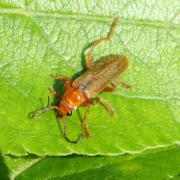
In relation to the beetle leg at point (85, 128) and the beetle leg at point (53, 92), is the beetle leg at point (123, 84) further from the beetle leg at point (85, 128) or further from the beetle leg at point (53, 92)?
the beetle leg at point (53, 92)

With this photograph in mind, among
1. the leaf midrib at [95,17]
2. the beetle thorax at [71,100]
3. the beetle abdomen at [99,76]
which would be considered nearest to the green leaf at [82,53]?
the leaf midrib at [95,17]

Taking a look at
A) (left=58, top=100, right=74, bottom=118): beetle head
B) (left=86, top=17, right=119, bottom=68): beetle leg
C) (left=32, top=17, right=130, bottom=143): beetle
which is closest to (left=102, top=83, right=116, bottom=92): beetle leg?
(left=32, top=17, right=130, bottom=143): beetle

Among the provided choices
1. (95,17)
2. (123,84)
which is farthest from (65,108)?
(95,17)

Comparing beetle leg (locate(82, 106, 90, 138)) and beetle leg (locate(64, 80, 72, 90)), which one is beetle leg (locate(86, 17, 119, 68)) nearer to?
beetle leg (locate(64, 80, 72, 90))

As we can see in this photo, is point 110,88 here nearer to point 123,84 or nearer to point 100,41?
point 123,84

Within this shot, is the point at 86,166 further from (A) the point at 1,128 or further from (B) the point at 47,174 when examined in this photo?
(A) the point at 1,128

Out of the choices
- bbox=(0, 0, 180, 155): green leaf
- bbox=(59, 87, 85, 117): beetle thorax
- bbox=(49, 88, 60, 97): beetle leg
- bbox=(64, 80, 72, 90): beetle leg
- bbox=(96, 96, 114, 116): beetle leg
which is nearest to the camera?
bbox=(0, 0, 180, 155): green leaf

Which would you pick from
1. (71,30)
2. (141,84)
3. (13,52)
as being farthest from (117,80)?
(13,52)
